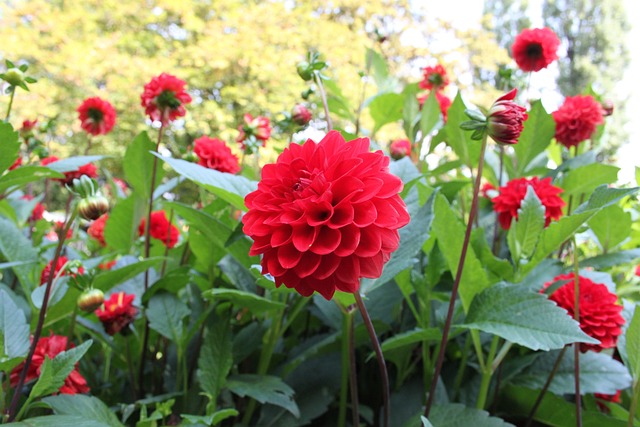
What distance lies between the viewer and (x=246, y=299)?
555 mm

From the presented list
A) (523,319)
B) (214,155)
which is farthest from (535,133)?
(214,155)

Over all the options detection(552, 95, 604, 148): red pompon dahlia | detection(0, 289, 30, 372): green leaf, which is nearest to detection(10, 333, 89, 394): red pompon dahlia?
detection(0, 289, 30, 372): green leaf

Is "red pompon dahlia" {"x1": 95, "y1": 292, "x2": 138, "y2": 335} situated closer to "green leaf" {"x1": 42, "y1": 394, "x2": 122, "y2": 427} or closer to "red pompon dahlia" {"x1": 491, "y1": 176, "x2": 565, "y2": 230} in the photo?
"green leaf" {"x1": 42, "y1": 394, "x2": 122, "y2": 427}

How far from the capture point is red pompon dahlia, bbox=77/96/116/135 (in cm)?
100

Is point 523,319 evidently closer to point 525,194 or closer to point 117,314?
point 525,194

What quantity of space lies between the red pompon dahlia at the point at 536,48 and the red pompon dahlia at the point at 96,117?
2.70 feet

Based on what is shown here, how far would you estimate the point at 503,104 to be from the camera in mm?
465

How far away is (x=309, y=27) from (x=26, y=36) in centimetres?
306

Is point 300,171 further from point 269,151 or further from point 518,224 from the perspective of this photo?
point 269,151

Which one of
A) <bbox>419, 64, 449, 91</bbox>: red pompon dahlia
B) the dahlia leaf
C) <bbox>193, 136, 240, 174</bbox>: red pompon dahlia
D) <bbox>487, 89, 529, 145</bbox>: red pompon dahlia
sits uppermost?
<bbox>419, 64, 449, 91</bbox>: red pompon dahlia

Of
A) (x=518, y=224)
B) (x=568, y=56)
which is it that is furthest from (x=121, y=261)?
(x=568, y=56)

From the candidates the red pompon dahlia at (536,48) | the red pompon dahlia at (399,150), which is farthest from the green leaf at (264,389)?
the red pompon dahlia at (536,48)

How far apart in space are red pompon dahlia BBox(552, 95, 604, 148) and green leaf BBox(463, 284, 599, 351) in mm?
466

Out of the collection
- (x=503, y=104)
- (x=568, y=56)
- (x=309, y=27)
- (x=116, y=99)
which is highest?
(x=568, y=56)
